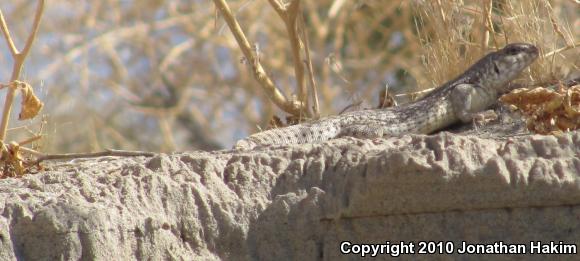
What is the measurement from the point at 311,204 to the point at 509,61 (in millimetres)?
3238

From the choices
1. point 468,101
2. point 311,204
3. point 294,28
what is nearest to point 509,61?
point 468,101

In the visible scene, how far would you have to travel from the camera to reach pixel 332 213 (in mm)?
3822

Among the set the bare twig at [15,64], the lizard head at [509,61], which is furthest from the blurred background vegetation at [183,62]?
the bare twig at [15,64]

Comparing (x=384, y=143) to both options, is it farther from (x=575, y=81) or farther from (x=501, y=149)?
(x=575, y=81)

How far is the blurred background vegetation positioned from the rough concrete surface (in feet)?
31.8

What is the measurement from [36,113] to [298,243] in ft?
5.61

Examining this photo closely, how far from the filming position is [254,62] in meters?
6.53

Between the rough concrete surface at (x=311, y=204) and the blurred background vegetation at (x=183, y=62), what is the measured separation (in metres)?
9.69

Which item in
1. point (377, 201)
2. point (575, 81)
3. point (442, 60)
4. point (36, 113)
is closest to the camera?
point (377, 201)

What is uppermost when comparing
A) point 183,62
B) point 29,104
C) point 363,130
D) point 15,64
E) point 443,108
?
point 183,62

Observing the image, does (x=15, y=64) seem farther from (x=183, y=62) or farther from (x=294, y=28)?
(x=183, y=62)

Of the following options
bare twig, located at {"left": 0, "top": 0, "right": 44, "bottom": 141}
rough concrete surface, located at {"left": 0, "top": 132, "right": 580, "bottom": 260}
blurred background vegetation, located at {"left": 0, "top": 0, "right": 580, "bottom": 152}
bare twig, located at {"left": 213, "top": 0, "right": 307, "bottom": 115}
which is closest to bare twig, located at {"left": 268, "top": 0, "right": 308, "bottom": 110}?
bare twig, located at {"left": 213, "top": 0, "right": 307, "bottom": 115}

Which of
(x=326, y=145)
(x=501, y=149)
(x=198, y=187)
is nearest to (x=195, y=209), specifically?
(x=198, y=187)

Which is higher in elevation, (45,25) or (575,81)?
(45,25)
